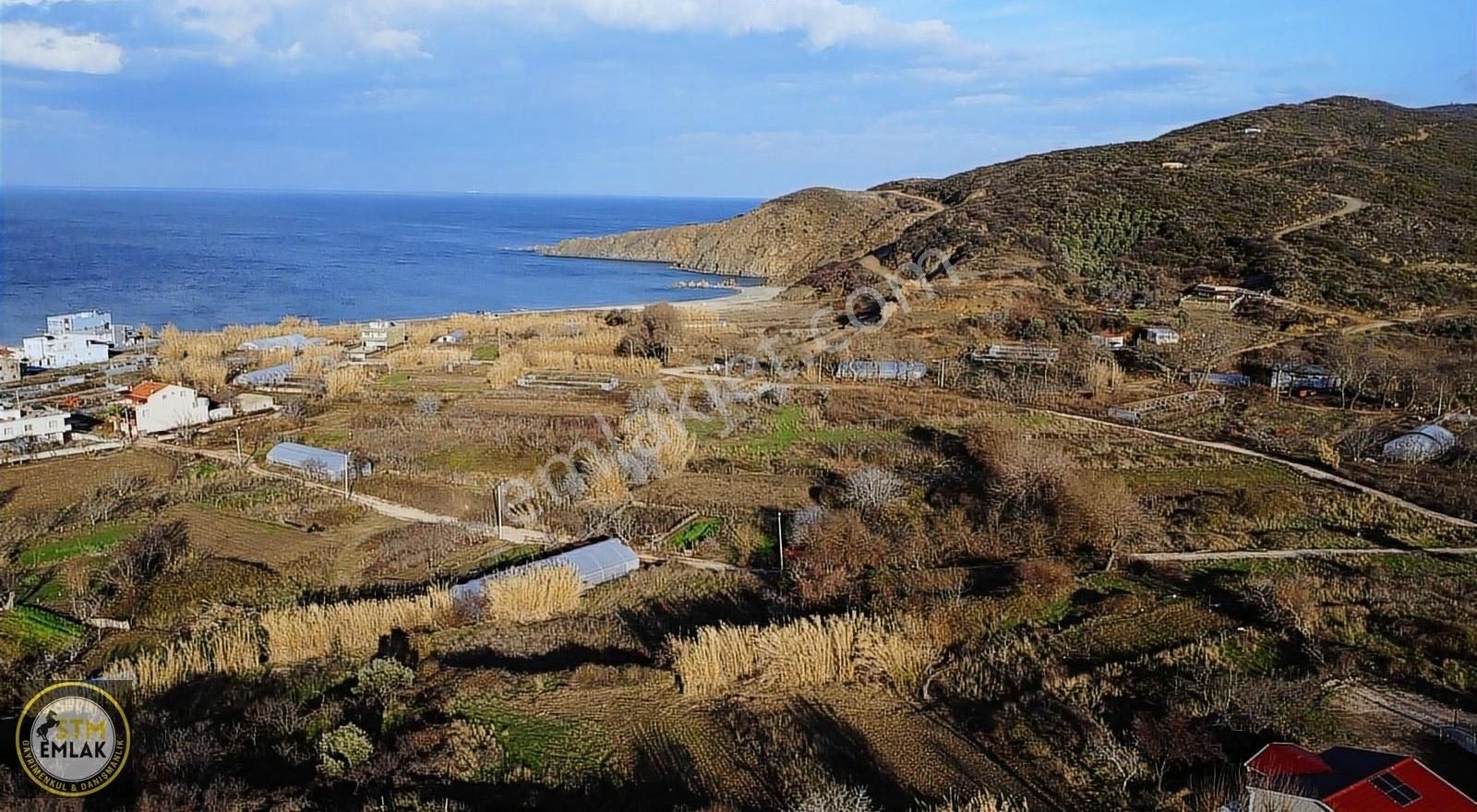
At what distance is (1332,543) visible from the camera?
602 inches

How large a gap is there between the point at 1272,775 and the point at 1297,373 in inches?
861

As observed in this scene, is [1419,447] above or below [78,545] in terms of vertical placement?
above

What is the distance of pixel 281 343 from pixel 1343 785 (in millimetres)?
35981

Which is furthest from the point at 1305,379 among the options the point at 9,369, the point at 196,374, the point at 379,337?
the point at 9,369

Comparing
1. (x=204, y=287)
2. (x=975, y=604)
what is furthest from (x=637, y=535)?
(x=204, y=287)

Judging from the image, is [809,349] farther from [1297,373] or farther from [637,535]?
[637,535]

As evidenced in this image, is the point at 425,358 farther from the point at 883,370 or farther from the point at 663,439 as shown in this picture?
the point at 883,370

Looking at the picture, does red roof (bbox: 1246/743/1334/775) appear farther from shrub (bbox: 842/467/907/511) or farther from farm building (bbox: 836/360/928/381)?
farm building (bbox: 836/360/928/381)

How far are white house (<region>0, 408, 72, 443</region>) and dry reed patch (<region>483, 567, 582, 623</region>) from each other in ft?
57.5

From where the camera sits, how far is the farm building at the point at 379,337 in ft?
120

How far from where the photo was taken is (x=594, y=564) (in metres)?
15.3

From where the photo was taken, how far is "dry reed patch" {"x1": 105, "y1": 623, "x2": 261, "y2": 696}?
37.5 feet

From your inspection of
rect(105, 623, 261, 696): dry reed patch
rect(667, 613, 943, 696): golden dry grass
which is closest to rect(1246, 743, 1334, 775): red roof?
rect(667, 613, 943, 696): golden dry grass

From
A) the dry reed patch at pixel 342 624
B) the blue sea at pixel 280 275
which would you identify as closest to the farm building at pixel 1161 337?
the dry reed patch at pixel 342 624
